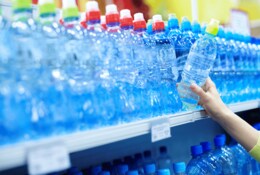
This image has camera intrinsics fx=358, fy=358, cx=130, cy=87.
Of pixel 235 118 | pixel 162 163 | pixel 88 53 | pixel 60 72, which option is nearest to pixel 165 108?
pixel 235 118

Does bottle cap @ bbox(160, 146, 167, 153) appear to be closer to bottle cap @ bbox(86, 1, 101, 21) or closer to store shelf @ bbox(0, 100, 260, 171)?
store shelf @ bbox(0, 100, 260, 171)

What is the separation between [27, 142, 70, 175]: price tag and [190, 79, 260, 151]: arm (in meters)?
0.75

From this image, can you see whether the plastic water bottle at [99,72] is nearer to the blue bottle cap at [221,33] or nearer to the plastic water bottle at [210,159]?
the plastic water bottle at [210,159]

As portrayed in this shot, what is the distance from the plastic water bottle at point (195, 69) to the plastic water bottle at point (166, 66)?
0.13 ft

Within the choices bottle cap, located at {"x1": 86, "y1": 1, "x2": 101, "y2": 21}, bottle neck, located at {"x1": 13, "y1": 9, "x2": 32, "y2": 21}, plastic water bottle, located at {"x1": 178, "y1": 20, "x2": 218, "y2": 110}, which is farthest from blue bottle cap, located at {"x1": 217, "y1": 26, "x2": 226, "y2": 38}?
bottle neck, located at {"x1": 13, "y1": 9, "x2": 32, "y2": 21}

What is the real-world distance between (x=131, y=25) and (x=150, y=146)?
35.2 inches

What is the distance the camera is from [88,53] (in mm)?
1235

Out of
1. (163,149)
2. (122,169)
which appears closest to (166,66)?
(122,169)

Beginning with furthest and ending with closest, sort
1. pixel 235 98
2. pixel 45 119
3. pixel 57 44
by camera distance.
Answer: pixel 235 98
pixel 57 44
pixel 45 119

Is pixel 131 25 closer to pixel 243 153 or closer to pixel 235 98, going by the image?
pixel 235 98

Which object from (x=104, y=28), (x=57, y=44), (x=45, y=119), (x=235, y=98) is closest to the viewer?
(x=45, y=119)

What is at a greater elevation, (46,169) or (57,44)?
(57,44)

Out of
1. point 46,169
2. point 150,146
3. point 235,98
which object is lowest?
point 150,146

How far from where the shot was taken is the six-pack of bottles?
3.37ft
